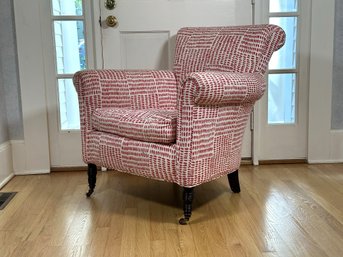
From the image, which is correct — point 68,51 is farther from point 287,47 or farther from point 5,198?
point 287,47

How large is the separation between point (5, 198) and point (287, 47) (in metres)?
1.77

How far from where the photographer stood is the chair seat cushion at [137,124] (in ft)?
4.73

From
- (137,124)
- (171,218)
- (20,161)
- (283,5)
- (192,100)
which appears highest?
(283,5)

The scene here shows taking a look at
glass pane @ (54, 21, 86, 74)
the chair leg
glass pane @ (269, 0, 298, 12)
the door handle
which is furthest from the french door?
glass pane @ (269, 0, 298, 12)

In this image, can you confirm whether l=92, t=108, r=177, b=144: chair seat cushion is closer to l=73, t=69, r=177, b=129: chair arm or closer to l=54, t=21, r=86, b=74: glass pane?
l=73, t=69, r=177, b=129: chair arm

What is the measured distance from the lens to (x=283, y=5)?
2.19m

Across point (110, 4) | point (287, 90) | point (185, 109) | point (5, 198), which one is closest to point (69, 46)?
point (110, 4)

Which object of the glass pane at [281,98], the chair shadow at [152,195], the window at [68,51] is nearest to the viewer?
the chair shadow at [152,195]

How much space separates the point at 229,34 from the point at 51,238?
1.21 meters

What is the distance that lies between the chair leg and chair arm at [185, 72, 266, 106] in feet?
1.46

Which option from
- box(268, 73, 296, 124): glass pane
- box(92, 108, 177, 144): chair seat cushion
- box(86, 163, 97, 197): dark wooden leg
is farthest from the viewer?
box(268, 73, 296, 124): glass pane

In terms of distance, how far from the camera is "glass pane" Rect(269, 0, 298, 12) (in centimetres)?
219

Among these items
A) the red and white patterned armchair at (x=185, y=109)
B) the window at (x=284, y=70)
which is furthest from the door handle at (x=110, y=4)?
the window at (x=284, y=70)

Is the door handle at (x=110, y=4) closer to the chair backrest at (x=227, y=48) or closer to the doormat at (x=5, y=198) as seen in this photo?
the chair backrest at (x=227, y=48)
